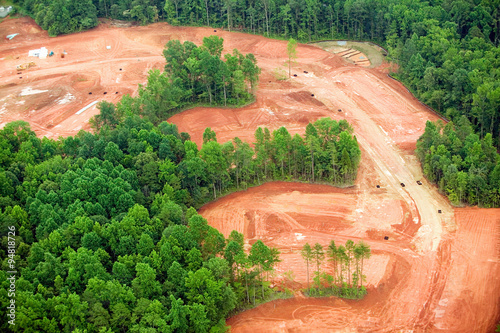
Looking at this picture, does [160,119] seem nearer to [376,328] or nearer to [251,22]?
[251,22]

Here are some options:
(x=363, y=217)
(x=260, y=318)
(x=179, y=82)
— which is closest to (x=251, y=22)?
(x=179, y=82)

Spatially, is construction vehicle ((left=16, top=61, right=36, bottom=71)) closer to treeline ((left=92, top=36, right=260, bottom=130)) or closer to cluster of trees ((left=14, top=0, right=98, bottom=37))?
cluster of trees ((left=14, top=0, right=98, bottom=37))

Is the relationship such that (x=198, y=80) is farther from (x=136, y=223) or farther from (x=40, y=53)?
(x=136, y=223)

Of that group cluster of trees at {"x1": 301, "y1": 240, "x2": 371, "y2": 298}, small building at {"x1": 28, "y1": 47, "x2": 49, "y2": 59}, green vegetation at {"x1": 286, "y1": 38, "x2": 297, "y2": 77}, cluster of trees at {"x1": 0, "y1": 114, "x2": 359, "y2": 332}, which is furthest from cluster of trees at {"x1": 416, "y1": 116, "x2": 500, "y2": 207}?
small building at {"x1": 28, "y1": 47, "x2": 49, "y2": 59}

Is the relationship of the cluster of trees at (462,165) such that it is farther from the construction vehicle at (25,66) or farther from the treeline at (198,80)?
the construction vehicle at (25,66)

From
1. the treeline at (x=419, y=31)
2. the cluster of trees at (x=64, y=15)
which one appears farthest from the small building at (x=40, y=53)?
the treeline at (x=419, y=31)

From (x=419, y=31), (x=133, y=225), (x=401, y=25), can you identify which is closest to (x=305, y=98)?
(x=419, y=31)
